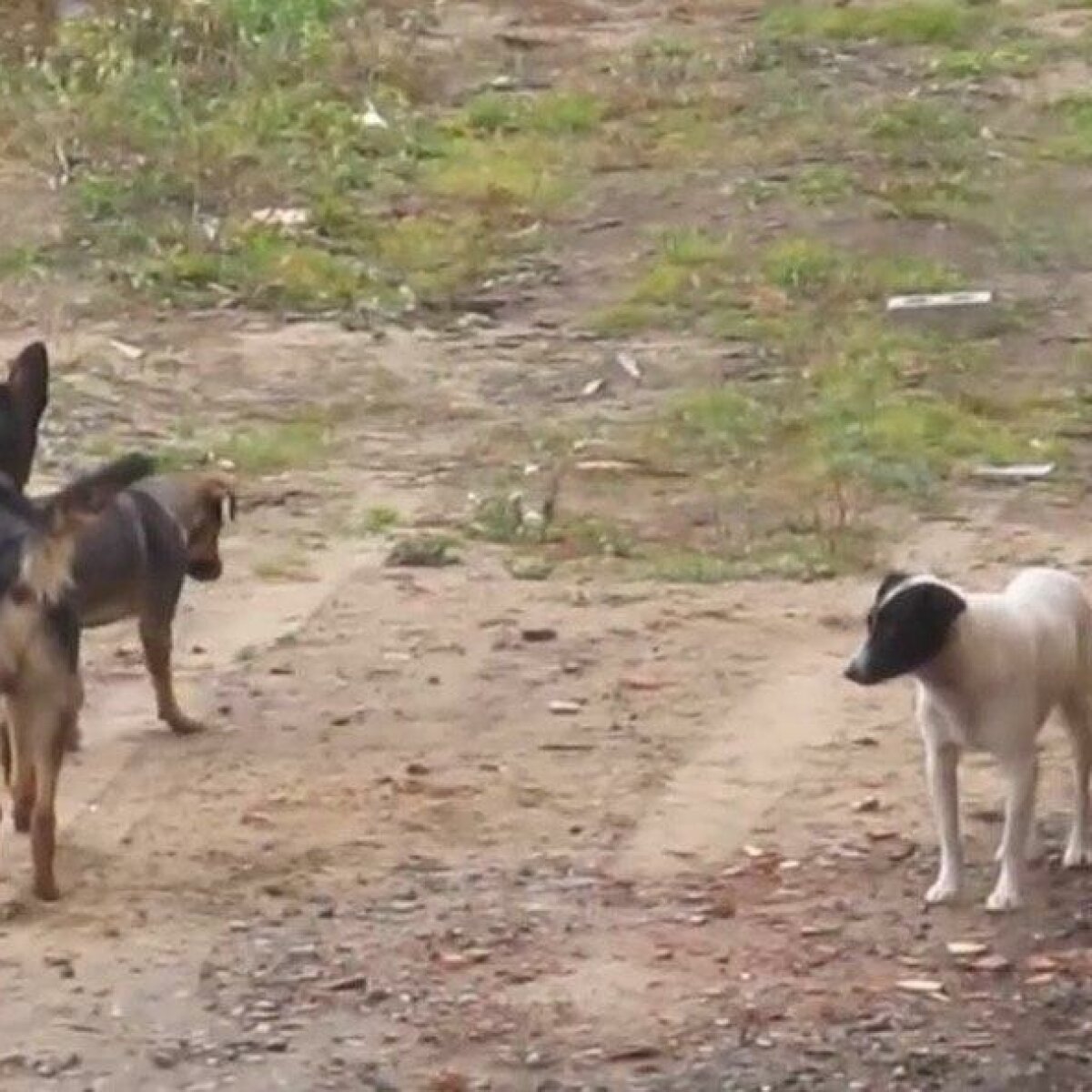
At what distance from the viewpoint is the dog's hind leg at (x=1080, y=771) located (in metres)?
8.25

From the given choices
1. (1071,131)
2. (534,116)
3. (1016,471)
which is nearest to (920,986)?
(1016,471)

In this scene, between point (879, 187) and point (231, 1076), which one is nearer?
point (231, 1076)

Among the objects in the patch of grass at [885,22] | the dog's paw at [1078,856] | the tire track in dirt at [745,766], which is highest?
the dog's paw at [1078,856]

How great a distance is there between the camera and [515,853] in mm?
8477

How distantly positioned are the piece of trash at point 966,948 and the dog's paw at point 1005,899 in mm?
170

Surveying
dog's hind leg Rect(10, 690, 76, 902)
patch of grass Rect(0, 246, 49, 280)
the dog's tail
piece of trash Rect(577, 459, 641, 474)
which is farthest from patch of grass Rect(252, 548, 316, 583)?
patch of grass Rect(0, 246, 49, 280)

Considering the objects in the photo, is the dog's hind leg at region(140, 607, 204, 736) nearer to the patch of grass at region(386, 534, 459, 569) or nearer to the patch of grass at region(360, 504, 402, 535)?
the patch of grass at region(386, 534, 459, 569)

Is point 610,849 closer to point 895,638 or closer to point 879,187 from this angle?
point 895,638

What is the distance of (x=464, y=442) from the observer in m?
12.9

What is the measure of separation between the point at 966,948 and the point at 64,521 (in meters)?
A: 2.15

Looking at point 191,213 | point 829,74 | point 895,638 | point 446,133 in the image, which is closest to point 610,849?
point 895,638

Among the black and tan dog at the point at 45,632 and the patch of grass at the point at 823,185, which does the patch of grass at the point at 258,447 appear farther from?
the black and tan dog at the point at 45,632

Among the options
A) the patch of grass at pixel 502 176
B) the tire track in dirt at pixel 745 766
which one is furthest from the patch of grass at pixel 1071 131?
the tire track in dirt at pixel 745 766

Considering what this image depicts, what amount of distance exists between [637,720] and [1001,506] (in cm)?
284
